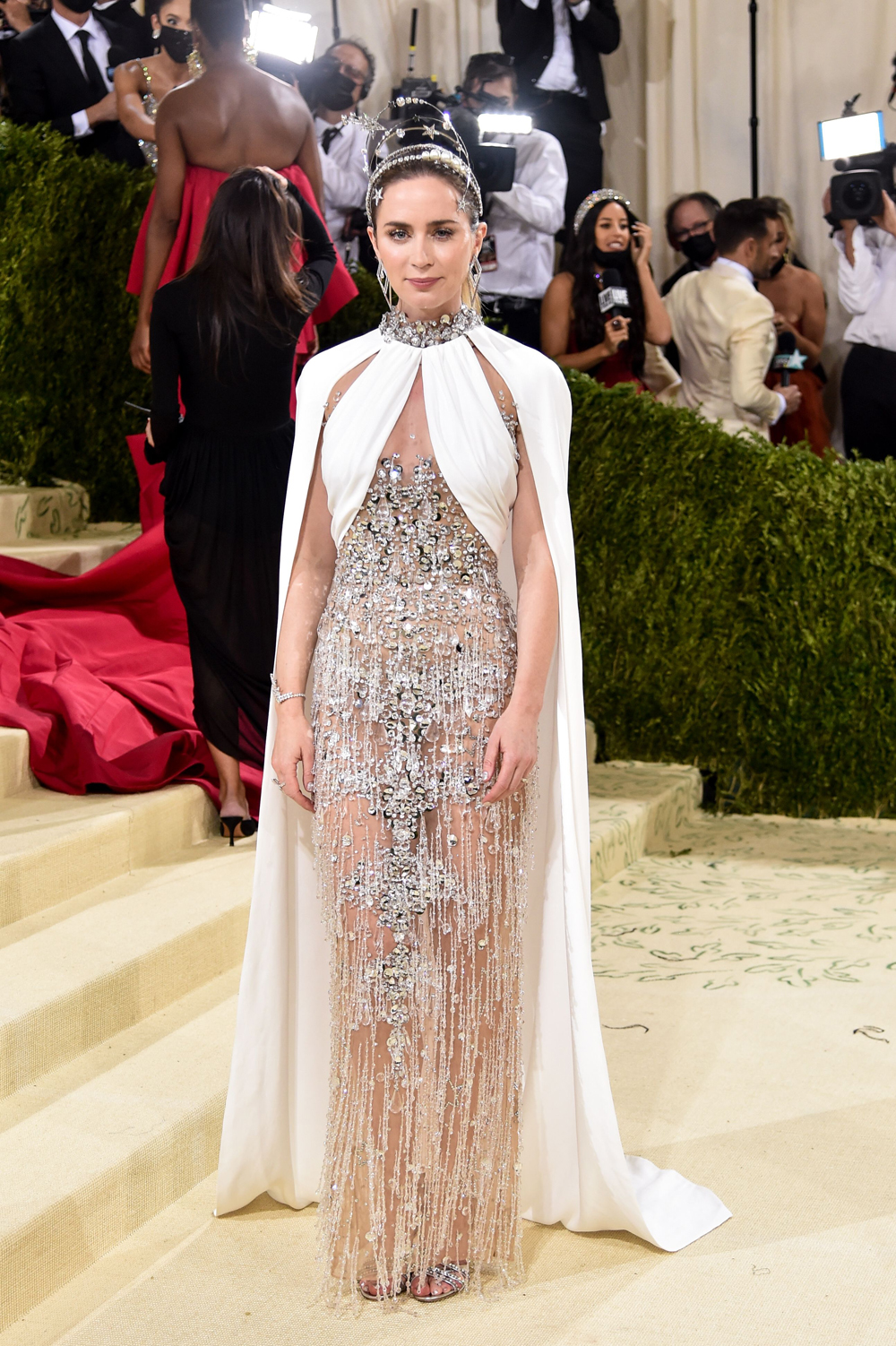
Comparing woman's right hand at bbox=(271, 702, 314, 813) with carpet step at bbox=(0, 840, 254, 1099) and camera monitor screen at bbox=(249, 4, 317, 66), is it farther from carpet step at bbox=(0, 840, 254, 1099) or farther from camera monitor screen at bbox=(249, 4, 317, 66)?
camera monitor screen at bbox=(249, 4, 317, 66)

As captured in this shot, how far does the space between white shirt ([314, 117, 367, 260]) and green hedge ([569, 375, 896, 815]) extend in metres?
1.44

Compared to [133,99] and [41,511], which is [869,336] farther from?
[41,511]

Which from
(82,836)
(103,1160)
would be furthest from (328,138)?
(103,1160)

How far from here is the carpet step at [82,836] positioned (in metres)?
3.10

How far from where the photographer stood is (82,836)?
328 centimetres

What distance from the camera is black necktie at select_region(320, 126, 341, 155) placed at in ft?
19.6

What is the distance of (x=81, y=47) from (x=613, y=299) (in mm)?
2373

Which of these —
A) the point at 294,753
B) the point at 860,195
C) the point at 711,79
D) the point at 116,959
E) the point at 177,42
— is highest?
the point at 711,79

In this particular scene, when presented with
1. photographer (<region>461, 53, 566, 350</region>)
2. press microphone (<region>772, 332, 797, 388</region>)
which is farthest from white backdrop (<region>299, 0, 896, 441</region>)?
photographer (<region>461, 53, 566, 350</region>)

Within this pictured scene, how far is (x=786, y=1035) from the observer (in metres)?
3.31

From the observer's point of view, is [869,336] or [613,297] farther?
[869,336]

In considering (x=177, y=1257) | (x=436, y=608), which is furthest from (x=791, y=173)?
(x=177, y=1257)

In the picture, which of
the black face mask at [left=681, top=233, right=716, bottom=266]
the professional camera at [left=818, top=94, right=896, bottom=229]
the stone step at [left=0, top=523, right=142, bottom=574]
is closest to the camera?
the stone step at [left=0, top=523, right=142, bottom=574]

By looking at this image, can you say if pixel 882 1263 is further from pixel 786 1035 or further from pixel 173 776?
pixel 173 776
